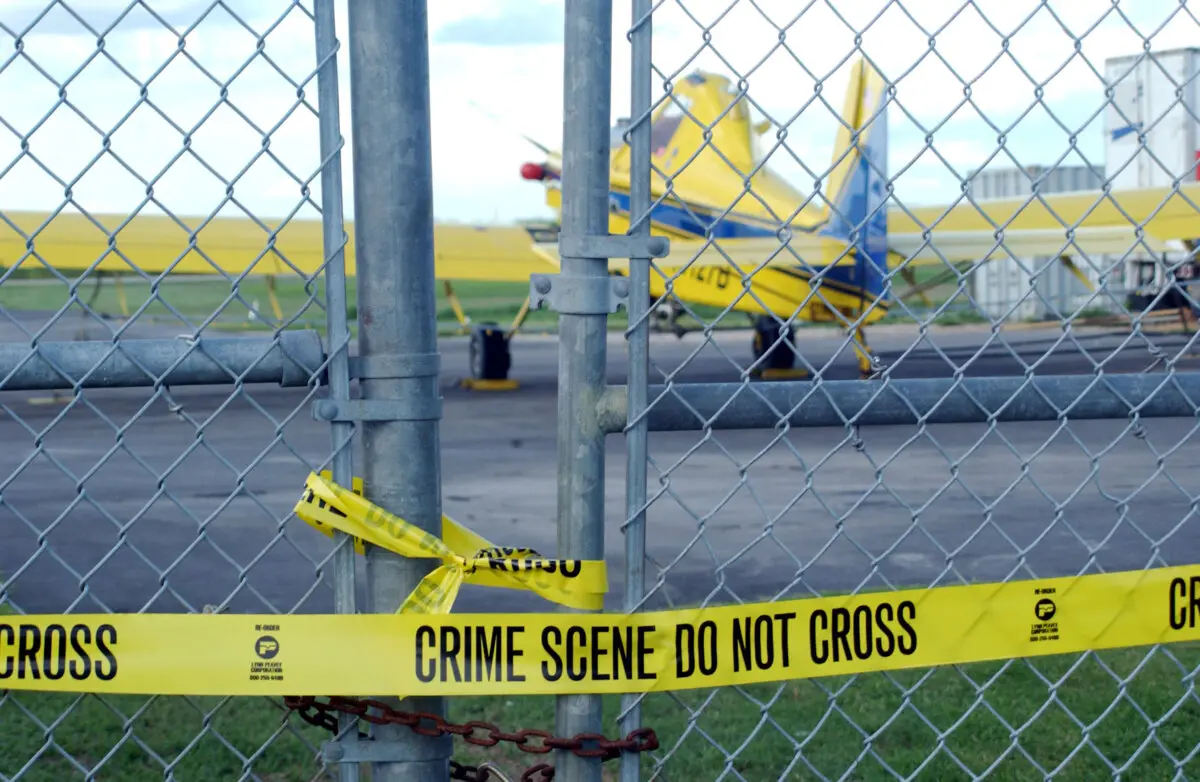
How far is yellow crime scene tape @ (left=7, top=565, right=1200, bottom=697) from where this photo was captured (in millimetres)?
1960

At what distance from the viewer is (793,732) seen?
4.17 m

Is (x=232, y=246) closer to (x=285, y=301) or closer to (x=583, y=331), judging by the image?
(x=583, y=331)

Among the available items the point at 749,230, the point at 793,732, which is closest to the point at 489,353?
the point at 749,230

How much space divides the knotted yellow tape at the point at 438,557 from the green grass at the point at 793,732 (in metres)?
1.82

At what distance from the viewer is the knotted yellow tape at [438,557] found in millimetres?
1975

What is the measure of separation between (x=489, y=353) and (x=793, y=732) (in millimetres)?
11729

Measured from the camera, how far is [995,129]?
7.57 ft

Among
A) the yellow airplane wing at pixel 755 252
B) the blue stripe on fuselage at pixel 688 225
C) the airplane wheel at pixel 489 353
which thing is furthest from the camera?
the airplane wheel at pixel 489 353

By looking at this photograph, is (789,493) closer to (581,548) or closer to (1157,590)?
(1157,590)

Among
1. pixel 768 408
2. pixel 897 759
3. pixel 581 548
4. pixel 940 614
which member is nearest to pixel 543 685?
pixel 581 548

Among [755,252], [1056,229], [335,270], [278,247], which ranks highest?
[1056,229]

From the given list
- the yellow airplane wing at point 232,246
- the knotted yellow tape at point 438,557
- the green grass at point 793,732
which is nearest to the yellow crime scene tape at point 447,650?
the knotted yellow tape at point 438,557

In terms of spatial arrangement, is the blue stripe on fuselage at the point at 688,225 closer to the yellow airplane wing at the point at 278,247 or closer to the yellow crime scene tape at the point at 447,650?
the yellow airplane wing at the point at 278,247

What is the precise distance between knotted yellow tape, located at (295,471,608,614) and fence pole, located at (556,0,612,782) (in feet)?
0.15
